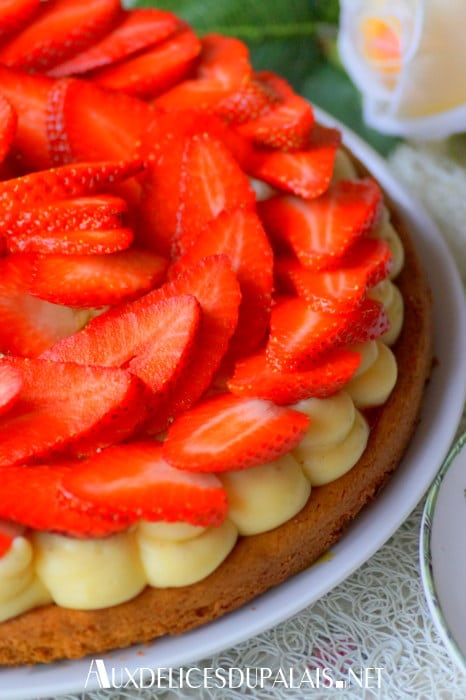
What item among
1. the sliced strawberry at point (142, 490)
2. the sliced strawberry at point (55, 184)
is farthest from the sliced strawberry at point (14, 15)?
the sliced strawberry at point (142, 490)

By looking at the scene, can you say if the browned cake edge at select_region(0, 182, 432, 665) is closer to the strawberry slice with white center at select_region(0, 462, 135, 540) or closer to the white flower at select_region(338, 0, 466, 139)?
the strawberry slice with white center at select_region(0, 462, 135, 540)

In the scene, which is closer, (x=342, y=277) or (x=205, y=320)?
(x=205, y=320)

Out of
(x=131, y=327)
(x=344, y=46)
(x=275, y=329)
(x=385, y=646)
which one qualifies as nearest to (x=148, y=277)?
(x=131, y=327)

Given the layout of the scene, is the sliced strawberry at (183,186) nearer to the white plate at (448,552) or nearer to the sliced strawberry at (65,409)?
the sliced strawberry at (65,409)

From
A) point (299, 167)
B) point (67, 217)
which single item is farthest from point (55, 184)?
point (299, 167)

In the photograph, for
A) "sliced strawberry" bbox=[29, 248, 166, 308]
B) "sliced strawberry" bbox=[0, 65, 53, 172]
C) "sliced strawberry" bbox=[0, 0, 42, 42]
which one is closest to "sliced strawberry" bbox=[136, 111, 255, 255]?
"sliced strawberry" bbox=[29, 248, 166, 308]

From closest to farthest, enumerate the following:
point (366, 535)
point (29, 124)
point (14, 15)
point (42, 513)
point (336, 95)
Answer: point (42, 513)
point (366, 535)
point (29, 124)
point (14, 15)
point (336, 95)

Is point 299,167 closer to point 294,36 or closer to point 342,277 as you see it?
point 342,277

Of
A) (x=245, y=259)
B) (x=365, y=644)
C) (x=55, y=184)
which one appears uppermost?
(x=55, y=184)
